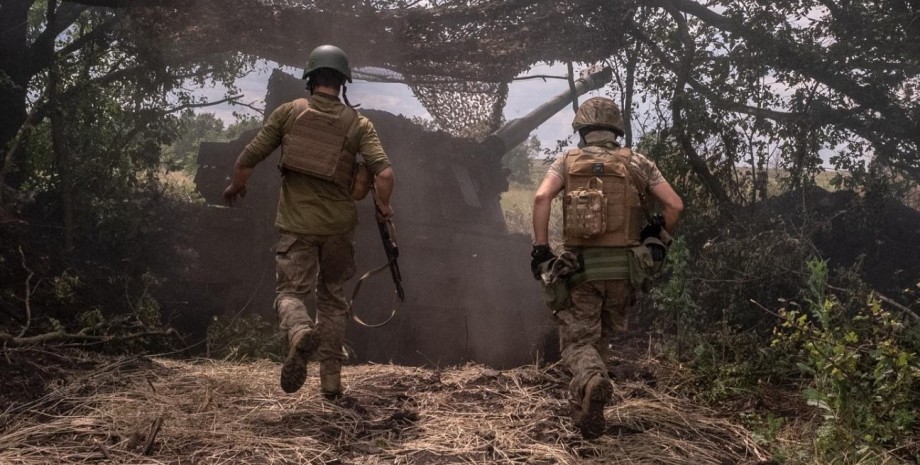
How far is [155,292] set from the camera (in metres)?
9.42

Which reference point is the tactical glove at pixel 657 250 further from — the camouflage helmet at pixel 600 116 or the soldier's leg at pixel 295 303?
the soldier's leg at pixel 295 303

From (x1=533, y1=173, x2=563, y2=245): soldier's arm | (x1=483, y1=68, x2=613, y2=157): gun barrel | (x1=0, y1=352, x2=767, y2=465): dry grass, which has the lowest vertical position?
(x1=0, y1=352, x2=767, y2=465): dry grass

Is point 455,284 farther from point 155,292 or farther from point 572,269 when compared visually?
point 572,269

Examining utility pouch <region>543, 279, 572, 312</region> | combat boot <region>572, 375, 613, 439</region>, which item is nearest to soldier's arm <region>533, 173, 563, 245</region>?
utility pouch <region>543, 279, 572, 312</region>

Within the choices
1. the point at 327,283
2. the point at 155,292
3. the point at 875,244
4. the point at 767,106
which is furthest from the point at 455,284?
the point at 327,283

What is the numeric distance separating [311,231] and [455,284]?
6.23m

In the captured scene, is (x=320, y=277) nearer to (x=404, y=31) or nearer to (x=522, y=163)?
(x=404, y=31)

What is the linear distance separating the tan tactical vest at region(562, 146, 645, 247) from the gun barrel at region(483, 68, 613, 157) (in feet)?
25.8

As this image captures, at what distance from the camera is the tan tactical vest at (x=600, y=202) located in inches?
171

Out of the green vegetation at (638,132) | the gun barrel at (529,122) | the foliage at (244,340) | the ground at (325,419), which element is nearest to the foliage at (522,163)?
the gun barrel at (529,122)

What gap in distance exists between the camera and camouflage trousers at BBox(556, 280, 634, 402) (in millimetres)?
4355

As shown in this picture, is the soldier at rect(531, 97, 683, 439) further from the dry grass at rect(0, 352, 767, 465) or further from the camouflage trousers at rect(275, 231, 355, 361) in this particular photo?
the camouflage trousers at rect(275, 231, 355, 361)

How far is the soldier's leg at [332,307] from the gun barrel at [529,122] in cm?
765

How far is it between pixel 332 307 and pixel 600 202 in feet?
5.95
